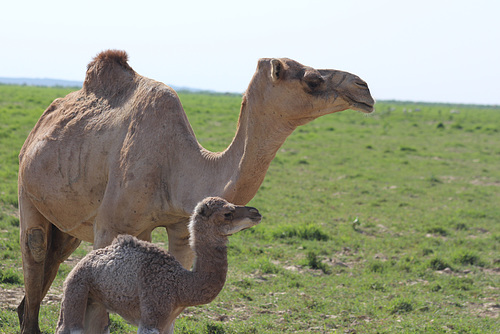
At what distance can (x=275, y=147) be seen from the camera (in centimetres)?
417

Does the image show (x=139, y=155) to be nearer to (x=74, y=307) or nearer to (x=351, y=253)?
(x=74, y=307)

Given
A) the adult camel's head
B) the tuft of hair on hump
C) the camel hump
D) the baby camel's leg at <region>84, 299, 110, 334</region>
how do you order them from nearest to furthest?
the baby camel's leg at <region>84, 299, 110, 334</region>, the adult camel's head, the camel hump, the tuft of hair on hump

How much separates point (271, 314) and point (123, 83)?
9.05 ft

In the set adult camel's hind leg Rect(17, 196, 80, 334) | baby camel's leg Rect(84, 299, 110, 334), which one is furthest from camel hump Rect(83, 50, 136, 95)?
baby camel's leg Rect(84, 299, 110, 334)

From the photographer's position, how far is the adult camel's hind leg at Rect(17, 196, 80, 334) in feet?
16.3

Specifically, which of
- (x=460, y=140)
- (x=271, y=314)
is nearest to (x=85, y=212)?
(x=271, y=314)

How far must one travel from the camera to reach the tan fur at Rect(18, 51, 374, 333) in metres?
4.07

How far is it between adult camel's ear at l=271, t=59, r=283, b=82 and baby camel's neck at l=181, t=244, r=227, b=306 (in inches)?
46.9

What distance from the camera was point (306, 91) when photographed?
158 inches

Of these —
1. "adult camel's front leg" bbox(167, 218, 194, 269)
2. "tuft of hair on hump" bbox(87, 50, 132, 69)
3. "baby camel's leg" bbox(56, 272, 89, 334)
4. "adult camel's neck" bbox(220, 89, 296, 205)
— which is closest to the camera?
"baby camel's leg" bbox(56, 272, 89, 334)

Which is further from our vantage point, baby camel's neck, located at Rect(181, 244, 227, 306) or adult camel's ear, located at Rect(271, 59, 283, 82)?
adult camel's ear, located at Rect(271, 59, 283, 82)

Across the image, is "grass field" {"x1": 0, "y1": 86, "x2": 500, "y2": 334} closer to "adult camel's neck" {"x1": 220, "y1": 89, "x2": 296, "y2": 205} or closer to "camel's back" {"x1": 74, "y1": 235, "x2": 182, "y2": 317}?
"adult camel's neck" {"x1": 220, "y1": 89, "x2": 296, "y2": 205}

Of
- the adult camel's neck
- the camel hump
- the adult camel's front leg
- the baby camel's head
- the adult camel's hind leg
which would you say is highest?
the camel hump

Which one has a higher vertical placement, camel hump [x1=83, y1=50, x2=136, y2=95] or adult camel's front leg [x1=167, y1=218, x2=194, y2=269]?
camel hump [x1=83, y1=50, x2=136, y2=95]
